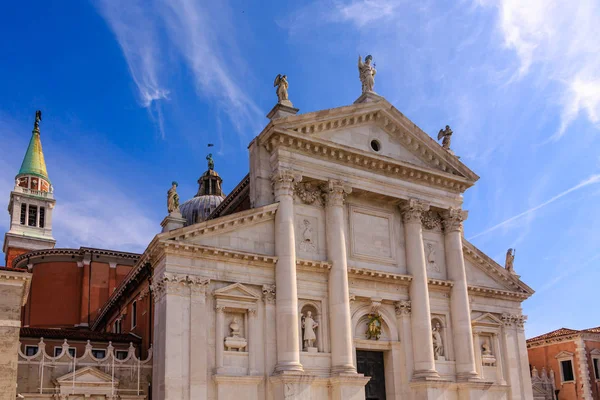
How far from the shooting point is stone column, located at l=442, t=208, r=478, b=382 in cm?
2802

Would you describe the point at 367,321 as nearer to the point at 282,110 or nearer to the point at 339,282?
the point at 339,282

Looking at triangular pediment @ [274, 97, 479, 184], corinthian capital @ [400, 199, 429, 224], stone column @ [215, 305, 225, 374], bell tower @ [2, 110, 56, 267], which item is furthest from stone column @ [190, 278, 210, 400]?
bell tower @ [2, 110, 56, 267]

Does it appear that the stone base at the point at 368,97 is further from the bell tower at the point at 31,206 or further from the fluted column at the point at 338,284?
the bell tower at the point at 31,206

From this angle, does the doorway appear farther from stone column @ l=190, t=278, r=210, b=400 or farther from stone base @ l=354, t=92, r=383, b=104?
stone base @ l=354, t=92, r=383, b=104

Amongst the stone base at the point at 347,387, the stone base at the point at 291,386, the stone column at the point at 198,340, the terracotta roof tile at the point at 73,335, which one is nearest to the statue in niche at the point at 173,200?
the stone column at the point at 198,340

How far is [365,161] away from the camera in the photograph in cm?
2778

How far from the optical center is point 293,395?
22.8 meters

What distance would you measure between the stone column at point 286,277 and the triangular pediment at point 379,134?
219 centimetres

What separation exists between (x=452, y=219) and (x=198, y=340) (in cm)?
1296

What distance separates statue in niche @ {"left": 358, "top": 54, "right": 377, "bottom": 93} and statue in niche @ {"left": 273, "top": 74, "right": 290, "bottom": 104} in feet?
13.1

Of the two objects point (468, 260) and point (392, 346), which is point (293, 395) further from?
point (468, 260)

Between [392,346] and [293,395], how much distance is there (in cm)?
578

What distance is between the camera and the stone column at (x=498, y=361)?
1172 inches

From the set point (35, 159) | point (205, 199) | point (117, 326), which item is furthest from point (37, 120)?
point (117, 326)
